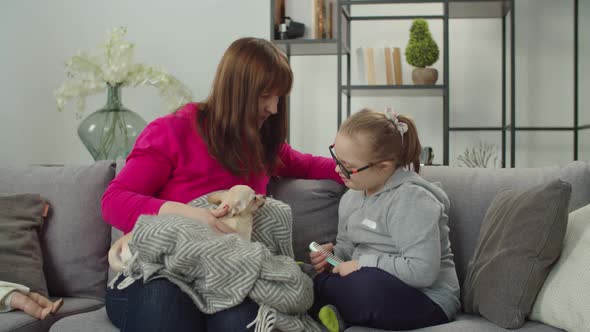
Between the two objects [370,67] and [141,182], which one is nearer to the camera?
[141,182]

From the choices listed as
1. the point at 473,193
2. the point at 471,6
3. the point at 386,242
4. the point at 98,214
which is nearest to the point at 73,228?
the point at 98,214

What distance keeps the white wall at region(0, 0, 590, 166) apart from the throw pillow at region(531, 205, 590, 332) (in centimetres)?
173

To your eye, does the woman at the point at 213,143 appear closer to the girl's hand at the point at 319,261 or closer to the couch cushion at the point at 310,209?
the couch cushion at the point at 310,209

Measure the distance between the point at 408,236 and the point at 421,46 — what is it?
5.65ft

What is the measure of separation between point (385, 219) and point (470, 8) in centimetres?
182

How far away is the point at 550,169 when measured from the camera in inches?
73.4

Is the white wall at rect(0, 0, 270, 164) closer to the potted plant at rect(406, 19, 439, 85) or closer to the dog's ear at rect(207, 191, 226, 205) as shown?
the potted plant at rect(406, 19, 439, 85)

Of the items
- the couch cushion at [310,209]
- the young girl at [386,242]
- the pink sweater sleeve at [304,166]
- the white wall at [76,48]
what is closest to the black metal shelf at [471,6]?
the white wall at [76,48]

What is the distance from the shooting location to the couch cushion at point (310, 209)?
1946 mm

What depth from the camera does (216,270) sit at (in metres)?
1.40

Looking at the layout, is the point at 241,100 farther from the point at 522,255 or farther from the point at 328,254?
the point at 522,255

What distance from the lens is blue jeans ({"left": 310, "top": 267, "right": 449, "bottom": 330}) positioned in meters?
1.51

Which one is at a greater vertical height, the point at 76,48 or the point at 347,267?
the point at 76,48

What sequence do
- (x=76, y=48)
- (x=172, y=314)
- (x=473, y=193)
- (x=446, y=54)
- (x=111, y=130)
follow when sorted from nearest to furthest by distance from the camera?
(x=172, y=314)
(x=473, y=193)
(x=111, y=130)
(x=446, y=54)
(x=76, y=48)
